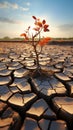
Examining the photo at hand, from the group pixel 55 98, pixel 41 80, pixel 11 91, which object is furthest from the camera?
pixel 41 80

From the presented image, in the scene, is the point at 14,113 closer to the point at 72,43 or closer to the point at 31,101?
the point at 31,101

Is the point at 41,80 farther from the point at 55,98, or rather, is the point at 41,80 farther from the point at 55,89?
the point at 55,98

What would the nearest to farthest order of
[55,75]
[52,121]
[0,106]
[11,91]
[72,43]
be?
[52,121] < [0,106] < [11,91] < [55,75] < [72,43]

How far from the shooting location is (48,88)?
240 centimetres

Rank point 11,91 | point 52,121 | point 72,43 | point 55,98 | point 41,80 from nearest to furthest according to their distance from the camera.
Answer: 1. point 52,121
2. point 55,98
3. point 11,91
4. point 41,80
5. point 72,43

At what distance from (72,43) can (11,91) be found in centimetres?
655

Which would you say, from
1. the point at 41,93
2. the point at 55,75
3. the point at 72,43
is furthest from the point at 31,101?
the point at 72,43

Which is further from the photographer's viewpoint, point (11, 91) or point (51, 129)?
point (11, 91)

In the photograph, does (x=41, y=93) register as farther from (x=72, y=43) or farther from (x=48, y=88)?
(x=72, y=43)

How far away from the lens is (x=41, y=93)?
2252 millimetres

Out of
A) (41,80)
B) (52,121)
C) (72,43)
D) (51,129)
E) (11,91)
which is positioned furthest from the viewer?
(72,43)

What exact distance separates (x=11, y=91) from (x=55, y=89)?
22.1 inches

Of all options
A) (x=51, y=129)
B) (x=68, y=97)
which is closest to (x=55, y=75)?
(x=68, y=97)

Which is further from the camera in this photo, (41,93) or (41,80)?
(41,80)
